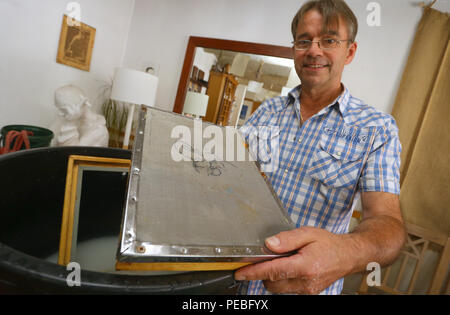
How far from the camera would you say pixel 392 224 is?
0.58 metres

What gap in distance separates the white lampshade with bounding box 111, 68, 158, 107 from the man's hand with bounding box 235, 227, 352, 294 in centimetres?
197

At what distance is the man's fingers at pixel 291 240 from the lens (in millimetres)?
408

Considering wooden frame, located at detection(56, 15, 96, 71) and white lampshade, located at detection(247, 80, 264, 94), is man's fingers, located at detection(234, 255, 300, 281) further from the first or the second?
wooden frame, located at detection(56, 15, 96, 71)

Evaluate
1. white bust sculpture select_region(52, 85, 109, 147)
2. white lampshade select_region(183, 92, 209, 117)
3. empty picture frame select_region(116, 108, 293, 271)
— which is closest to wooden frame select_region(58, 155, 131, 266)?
empty picture frame select_region(116, 108, 293, 271)

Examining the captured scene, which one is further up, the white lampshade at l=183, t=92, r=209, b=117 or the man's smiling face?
the man's smiling face

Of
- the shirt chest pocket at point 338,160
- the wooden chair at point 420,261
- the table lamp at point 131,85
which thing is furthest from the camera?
the table lamp at point 131,85

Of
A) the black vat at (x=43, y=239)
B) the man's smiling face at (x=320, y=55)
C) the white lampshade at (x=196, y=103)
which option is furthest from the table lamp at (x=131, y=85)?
the man's smiling face at (x=320, y=55)

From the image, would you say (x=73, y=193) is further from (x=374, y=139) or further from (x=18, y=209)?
(x=374, y=139)

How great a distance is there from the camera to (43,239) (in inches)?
32.5

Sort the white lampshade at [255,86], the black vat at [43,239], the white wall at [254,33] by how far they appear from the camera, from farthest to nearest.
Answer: the white lampshade at [255,86], the white wall at [254,33], the black vat at [43,239]

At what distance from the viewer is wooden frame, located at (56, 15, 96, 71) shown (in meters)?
2.17

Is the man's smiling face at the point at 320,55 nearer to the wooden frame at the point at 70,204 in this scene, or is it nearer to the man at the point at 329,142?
the man at the point at 329,142

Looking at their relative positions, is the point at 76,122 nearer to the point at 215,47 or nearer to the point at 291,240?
the point at 215,47

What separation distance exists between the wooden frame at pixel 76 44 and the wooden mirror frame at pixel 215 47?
3.22 feet
